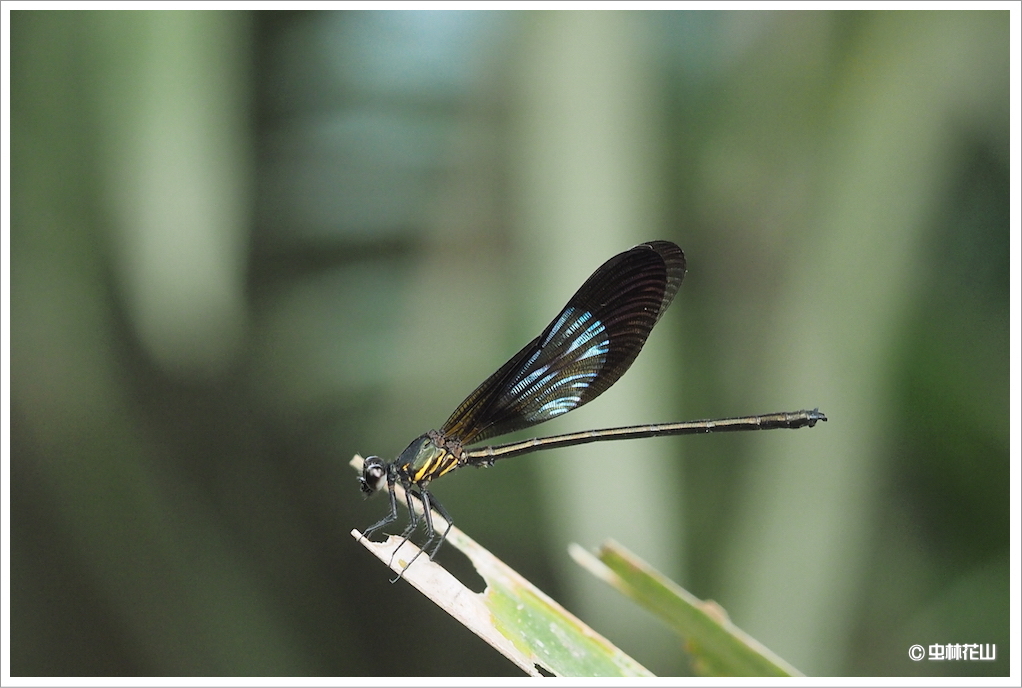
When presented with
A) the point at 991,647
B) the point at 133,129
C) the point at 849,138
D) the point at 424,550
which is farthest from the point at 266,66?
the point at 991,647

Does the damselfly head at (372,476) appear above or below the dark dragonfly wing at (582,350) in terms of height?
below

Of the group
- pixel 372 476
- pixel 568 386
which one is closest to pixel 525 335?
pixel 568 386

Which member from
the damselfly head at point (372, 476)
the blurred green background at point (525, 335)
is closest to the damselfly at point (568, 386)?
the damselfly head at point (372, 476)

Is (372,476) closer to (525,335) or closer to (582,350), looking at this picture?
(582,350)

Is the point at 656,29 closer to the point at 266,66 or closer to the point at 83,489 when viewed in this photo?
the point at 266,66

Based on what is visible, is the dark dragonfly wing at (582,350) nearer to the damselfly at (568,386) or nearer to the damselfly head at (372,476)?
the damselfly at (568,386)

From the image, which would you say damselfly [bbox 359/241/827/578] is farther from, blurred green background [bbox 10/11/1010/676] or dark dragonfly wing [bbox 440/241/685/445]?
blurred green background [bbox 10/11/1010/676]
